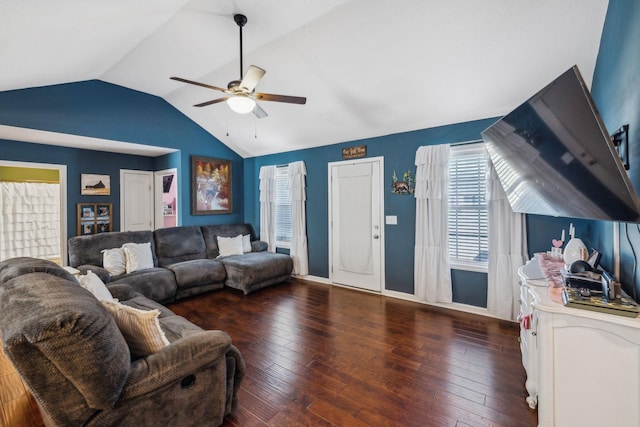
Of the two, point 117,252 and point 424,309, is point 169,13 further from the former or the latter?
point 424,309

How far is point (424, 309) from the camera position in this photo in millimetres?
3545

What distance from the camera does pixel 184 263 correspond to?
415 centimetres

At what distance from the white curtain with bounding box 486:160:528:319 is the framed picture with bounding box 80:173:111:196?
6017 millimetres

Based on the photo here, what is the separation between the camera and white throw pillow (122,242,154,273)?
12.4ft

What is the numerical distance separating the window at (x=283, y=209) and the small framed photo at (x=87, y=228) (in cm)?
315

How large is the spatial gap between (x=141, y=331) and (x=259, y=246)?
12.7 feet

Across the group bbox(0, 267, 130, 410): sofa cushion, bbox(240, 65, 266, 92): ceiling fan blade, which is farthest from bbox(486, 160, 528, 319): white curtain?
bbox(0, 267, 130, 410): sofa cushion

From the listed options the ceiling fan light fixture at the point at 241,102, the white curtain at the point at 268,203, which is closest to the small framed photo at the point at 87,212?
the white curtain at the point at 268,203

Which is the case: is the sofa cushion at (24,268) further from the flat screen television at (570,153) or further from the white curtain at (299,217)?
the white curtain at (299,217)

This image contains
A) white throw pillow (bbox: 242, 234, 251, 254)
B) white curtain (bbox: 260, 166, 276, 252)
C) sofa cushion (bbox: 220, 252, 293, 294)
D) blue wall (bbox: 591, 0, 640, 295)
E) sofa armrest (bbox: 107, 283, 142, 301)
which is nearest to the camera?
blue wall (bbox: 591, 0, 640, 295)

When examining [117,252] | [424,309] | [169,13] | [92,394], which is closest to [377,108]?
[169,13]

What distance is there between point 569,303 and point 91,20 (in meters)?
3.77

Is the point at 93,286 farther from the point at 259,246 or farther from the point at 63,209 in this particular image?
the point at 63,209

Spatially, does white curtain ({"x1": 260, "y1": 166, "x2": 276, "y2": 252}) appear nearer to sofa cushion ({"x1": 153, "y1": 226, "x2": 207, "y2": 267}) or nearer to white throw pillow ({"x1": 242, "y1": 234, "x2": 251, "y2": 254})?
white throw pillow ({"x1": 242, "y1": 234, "x2": 251, "y2": 254})
